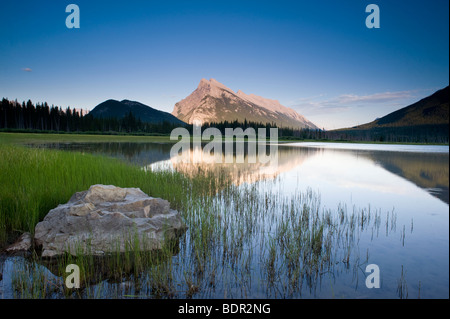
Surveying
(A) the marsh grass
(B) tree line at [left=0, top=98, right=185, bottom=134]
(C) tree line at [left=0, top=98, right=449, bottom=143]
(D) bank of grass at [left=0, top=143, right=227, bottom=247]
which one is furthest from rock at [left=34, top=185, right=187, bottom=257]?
(B) tree line at [left=0, top=98, right=185, bottom=134]

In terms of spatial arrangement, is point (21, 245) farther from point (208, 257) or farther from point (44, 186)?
point (208, 257)

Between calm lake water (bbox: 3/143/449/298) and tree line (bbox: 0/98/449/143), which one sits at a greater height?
tree line (bbox: 0/98/449/143)

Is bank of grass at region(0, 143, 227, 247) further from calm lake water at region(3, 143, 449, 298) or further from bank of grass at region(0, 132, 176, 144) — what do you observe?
bank of grass at region(0, 132, 176, 144)

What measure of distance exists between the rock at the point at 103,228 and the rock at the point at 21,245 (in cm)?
22

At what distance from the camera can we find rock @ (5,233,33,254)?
643 cm

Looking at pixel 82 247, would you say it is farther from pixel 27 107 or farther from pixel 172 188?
pixel 27 107

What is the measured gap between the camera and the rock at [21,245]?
643cm

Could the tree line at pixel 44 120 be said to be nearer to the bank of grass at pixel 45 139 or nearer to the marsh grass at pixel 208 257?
the bank of grass at pixel 45 139

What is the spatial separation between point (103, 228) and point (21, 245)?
210cm

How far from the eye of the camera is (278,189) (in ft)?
52.1

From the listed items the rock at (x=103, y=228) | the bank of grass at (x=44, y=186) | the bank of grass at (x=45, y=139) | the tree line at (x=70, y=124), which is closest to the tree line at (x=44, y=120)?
the tree line at (x=70, y=124)

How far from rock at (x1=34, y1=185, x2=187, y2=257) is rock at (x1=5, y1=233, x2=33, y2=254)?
0.72 feet

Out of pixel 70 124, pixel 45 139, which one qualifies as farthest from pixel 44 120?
pixel 45 139

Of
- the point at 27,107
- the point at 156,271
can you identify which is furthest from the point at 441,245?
the point at 27,107
